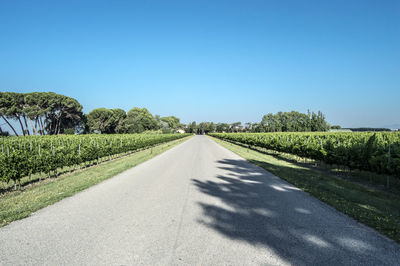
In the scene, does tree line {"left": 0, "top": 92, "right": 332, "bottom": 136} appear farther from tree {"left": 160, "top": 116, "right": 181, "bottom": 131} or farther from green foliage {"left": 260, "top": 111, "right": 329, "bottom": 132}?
tree {"left": 160, "top": 116, "right": 181, "bottom": 131}

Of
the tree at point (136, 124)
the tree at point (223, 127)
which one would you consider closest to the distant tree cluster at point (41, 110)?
the tree at point (136, 124)

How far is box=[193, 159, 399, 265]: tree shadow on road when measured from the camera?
3.08 m

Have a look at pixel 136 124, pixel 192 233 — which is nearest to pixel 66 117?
pixel 136 124

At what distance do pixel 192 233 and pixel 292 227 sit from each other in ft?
6.49

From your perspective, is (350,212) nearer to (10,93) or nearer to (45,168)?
(45,168)

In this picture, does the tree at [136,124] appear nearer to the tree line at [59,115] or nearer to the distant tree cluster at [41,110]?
the tree line at [59,115]

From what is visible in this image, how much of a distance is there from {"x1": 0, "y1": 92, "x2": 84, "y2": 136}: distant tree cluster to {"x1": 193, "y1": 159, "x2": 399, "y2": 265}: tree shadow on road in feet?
206

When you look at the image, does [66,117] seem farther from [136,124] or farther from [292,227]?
[292,227]

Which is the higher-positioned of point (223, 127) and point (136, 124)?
point (223, 127)

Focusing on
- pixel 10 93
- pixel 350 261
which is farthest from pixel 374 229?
pixel 10 93

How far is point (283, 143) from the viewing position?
18438 mm

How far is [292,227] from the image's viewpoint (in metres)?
4.00

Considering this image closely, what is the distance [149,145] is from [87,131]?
51.4 m

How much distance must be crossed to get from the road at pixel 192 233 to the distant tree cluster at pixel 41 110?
60517 mm
